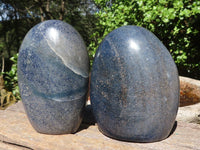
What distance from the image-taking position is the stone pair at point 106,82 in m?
1.68

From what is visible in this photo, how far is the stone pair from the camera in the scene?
1.68 m

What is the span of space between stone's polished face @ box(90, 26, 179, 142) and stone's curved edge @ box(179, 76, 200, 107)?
154 cm

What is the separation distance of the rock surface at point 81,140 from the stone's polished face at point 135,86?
9 centimetres

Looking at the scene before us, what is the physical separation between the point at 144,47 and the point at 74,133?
3.19 feet

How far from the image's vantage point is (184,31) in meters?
4.11

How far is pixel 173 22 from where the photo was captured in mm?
4031

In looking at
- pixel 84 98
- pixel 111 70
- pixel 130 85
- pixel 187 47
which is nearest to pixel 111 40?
pixel 111 70

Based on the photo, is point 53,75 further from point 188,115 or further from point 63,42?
point 188,115

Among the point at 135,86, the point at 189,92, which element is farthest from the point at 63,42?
the point at 189,92

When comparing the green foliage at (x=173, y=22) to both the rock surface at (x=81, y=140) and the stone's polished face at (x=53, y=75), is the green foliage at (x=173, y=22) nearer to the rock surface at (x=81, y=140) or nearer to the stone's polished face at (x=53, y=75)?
the rock surface at (x=81, y=140)

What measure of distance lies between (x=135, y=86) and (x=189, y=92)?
192 cm

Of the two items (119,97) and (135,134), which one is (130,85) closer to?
(119,97)

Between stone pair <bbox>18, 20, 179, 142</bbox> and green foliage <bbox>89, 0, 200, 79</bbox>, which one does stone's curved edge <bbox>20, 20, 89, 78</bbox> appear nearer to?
stone pair <bbox>18, 20, 179, 142</bbox>

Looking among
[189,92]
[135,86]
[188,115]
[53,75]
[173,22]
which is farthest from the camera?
[173,22]
